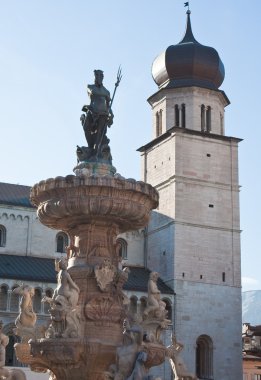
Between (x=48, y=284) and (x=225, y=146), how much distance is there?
14220mm

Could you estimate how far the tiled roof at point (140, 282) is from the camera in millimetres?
42312

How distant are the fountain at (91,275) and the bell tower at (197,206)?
93.8ft

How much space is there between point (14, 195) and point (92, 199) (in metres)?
33.3

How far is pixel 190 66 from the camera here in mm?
46406

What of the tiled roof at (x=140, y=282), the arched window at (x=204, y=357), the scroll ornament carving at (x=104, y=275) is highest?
the tiled roof at (x=140, y=282)

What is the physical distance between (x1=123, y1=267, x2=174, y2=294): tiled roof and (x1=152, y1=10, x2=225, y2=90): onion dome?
11.3 m

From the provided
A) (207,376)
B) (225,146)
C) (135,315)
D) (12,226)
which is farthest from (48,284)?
(135,315)

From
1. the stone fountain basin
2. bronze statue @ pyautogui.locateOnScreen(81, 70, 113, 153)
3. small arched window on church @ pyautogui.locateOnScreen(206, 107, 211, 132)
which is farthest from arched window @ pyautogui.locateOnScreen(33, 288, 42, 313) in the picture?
the stone fountain basin

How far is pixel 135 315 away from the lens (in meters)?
13.5

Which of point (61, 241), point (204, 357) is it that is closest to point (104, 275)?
point (204, 357)

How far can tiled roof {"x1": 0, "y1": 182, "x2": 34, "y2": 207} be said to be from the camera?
45344 mm

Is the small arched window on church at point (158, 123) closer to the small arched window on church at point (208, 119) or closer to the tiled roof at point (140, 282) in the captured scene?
the small arched window on church at point (208, 119)

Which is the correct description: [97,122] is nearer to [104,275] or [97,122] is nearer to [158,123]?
[104,275]

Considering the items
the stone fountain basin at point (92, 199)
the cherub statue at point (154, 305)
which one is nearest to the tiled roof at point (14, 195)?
the stone fountain basin at point (92, 199)
